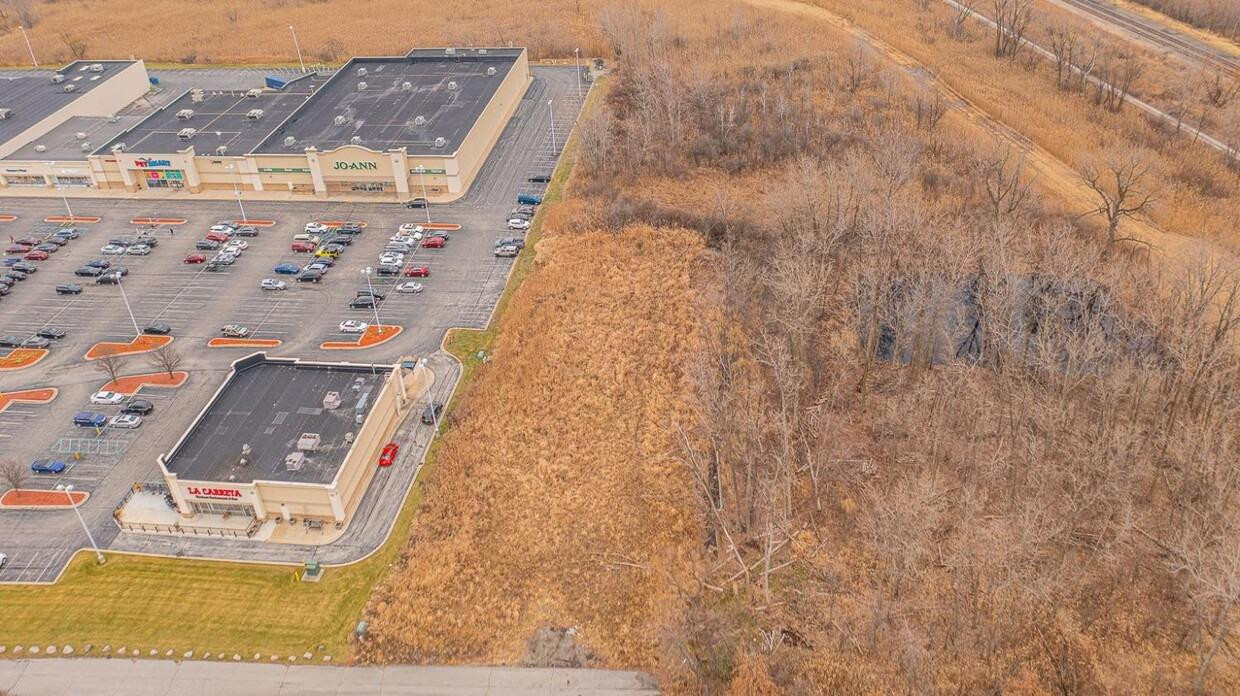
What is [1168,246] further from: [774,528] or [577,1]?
[577,1]

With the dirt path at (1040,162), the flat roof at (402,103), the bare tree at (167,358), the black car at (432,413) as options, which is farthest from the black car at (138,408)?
the dirt path at (1040,162)

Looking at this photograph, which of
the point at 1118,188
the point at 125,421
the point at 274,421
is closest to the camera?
the point at 274,421

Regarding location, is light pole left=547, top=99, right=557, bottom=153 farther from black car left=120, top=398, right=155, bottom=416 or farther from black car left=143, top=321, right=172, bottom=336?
black car left=120, top=398, right=155, bottom=416

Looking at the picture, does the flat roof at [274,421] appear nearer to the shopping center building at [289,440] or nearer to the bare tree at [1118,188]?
the shopping center building at [289,440]

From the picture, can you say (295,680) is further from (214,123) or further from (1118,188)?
(214,123)

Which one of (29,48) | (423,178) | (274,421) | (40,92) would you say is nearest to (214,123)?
(40,92)
